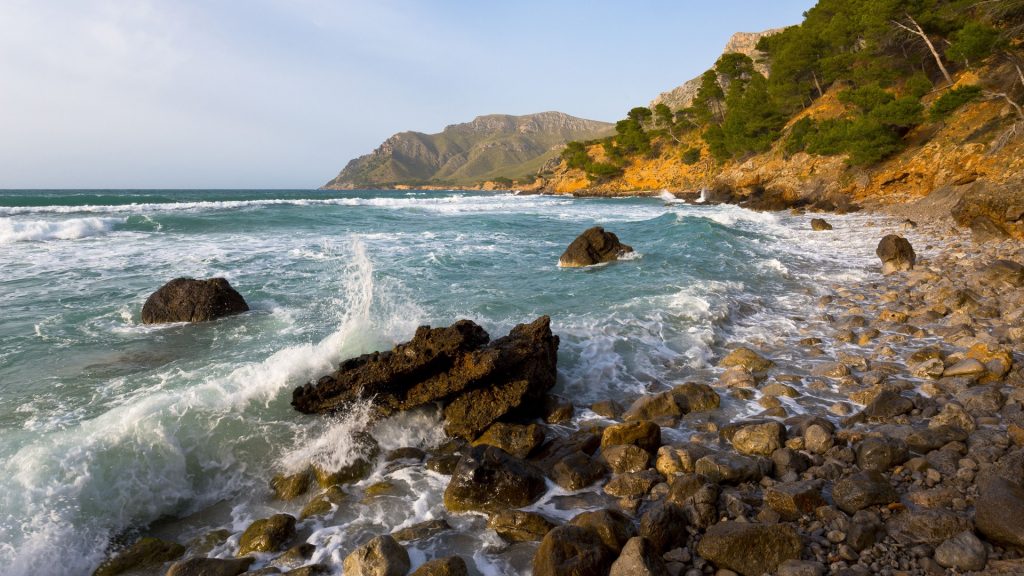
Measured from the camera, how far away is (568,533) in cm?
329

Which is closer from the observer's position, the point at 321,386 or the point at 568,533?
the point at 568,533

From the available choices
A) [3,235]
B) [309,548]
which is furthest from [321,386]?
[3,235]

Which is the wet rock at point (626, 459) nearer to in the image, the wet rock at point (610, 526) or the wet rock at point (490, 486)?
the wet rock at point (490, 486)

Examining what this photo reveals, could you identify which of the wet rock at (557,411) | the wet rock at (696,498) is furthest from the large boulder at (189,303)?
the wet rock at (696,498)

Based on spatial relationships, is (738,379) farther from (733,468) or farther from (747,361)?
(733,468)

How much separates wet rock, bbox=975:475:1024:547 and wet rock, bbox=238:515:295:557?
4.75m

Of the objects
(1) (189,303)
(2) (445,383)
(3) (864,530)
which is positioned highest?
(1) (189,303)

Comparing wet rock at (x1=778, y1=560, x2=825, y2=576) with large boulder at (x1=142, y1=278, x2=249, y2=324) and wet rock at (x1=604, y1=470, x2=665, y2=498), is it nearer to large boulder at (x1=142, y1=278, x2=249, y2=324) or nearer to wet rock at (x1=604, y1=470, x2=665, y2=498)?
wet rock at (x1=604, y1=470, x2=665, y2=498)

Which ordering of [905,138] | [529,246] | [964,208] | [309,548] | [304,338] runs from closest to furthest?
[309,548]
[304,338]
[964,208]
[529,246]
[905,138]

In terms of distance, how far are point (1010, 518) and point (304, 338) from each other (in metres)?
8.40

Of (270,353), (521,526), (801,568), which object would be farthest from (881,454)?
(270,353)

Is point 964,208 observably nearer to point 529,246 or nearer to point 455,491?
point 529,246

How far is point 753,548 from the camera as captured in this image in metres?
3.12

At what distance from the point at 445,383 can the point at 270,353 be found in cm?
346
